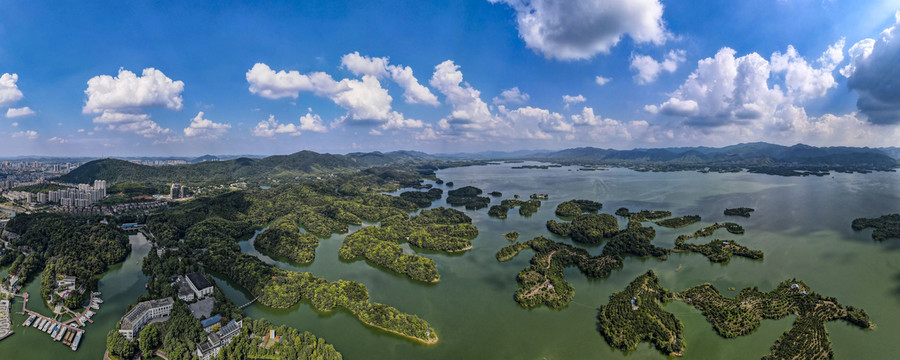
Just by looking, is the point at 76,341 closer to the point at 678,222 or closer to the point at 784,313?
the point at 784,313

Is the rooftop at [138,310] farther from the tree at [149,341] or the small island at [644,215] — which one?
the small island at [644,215]

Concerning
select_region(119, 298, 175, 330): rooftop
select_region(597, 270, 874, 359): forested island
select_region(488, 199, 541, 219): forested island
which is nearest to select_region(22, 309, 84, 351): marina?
select_region(119, 298, 175, 330): rooftop

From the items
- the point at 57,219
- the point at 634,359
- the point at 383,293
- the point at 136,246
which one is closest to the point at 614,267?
the point at 634,359

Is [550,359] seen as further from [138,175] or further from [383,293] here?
[138,175]

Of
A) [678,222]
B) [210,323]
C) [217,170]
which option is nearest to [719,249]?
[678,222]

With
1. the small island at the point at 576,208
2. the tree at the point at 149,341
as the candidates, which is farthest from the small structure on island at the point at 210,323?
the small island at the point at 576,208

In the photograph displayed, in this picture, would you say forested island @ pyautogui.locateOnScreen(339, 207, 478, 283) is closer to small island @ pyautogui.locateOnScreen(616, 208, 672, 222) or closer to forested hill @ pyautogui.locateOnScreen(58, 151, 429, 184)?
small island @ pyautogui.locateOnScreen(616, 208, 672, 222)

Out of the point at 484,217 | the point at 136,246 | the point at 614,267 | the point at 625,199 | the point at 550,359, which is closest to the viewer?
the point at 550,359
